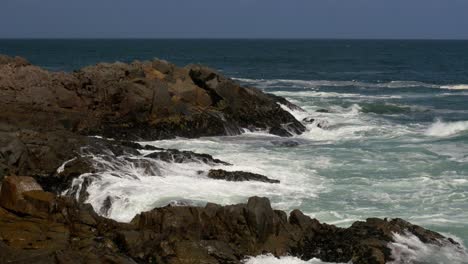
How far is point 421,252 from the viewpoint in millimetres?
17594

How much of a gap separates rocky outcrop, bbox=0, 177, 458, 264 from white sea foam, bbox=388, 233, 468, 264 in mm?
198

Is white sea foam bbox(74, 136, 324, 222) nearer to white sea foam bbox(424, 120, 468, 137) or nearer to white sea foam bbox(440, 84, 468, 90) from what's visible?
white sea foam bbox(424, 120, 468, 137)

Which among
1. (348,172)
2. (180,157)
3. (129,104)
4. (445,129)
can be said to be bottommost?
(348,172)

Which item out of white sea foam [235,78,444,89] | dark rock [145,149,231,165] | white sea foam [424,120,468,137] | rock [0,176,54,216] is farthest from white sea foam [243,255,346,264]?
white sea foam [235,78,444,89]

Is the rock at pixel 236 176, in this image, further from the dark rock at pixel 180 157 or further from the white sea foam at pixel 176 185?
the dark rock at pixel 180 157

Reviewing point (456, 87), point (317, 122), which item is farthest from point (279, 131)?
point (456, 87)

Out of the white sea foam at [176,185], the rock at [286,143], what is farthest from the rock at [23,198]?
the rock at [286,143]

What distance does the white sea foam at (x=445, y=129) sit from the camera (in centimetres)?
3891

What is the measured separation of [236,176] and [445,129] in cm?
1956

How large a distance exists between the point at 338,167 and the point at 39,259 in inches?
680

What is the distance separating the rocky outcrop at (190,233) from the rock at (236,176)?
629cm

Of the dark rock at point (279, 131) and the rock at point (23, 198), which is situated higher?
the rock at point (23, 198)

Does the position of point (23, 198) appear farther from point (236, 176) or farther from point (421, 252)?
point (421, 252)

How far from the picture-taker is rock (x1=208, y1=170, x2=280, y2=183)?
80.8ft
